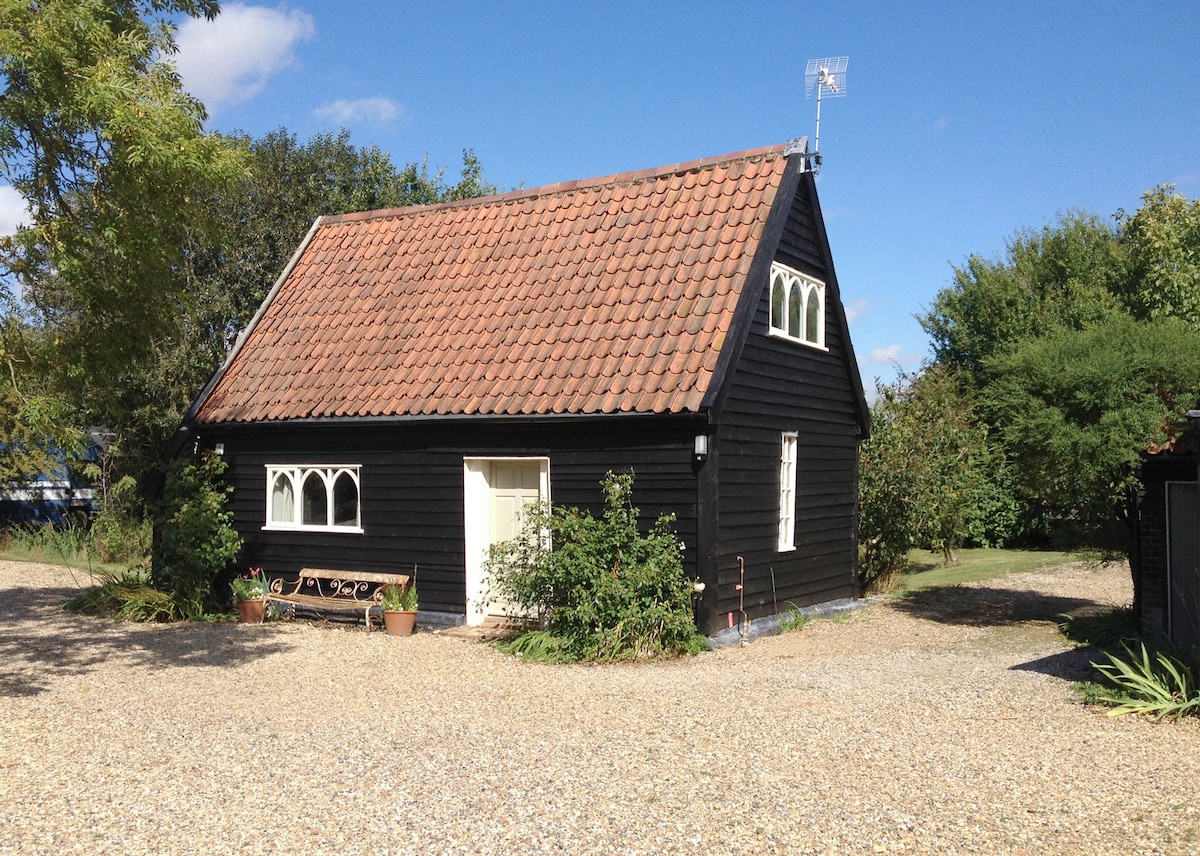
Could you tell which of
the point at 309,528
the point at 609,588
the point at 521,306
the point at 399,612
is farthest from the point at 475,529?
the point at 521,306

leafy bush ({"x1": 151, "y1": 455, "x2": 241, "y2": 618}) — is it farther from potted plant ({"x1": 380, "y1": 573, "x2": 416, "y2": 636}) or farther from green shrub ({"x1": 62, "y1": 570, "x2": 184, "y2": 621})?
potted plant ({"x1": 380, "y1": 573, "x2": 416, "y2": 636})

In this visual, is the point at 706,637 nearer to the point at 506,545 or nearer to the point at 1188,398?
the point at 506,545

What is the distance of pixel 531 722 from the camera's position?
30.5ft

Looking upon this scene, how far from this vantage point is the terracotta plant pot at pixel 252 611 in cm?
1571

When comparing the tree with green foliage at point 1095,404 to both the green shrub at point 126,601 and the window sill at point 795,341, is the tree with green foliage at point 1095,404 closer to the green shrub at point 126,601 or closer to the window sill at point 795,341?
the window sill at point 795,341

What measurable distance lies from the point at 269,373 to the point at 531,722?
31.2ft

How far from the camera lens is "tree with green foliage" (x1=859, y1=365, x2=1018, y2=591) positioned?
18.3 metres

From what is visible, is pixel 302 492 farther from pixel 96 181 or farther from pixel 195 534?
pixel 96 181

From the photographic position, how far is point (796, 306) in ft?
51.6

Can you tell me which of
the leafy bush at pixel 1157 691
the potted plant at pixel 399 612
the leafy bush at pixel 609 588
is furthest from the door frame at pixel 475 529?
the leafy bush at pixel 1157 691

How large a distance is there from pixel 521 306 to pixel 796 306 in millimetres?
3983

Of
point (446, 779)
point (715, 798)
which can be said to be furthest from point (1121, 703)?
point (446, 779)

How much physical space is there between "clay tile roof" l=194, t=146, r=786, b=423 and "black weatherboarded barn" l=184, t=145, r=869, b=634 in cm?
4

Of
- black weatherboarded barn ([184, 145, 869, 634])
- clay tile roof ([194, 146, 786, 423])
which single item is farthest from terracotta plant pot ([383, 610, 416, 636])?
clay tile roof ([194, 146, 786, 423])
